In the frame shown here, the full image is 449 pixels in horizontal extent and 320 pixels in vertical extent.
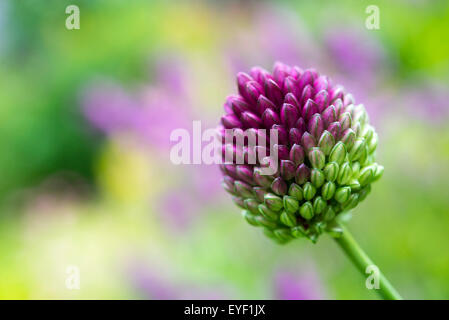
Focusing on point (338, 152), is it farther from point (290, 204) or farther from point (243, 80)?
point (243, 80)

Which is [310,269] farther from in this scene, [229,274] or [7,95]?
[7,95]

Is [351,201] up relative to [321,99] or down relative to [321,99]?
down

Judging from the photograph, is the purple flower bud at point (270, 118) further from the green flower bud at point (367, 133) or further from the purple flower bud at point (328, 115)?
the green flower bud at point (367, 133)

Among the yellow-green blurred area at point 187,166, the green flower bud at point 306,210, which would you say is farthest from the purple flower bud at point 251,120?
the yellow-green blurred area at point 187,166

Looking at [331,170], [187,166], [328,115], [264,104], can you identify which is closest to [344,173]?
[331,170]

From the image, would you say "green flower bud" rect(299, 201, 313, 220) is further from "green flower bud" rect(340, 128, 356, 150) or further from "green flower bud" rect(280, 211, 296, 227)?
"green flower bud" rect(340, 128, 356, 150)

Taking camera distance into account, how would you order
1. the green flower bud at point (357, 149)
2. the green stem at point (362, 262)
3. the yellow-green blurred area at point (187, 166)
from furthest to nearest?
1. the yellow-green blurred area at point (187, 166)
2. the green flower bud at point (357, 149)
3. the green stem at point (362, 262)
